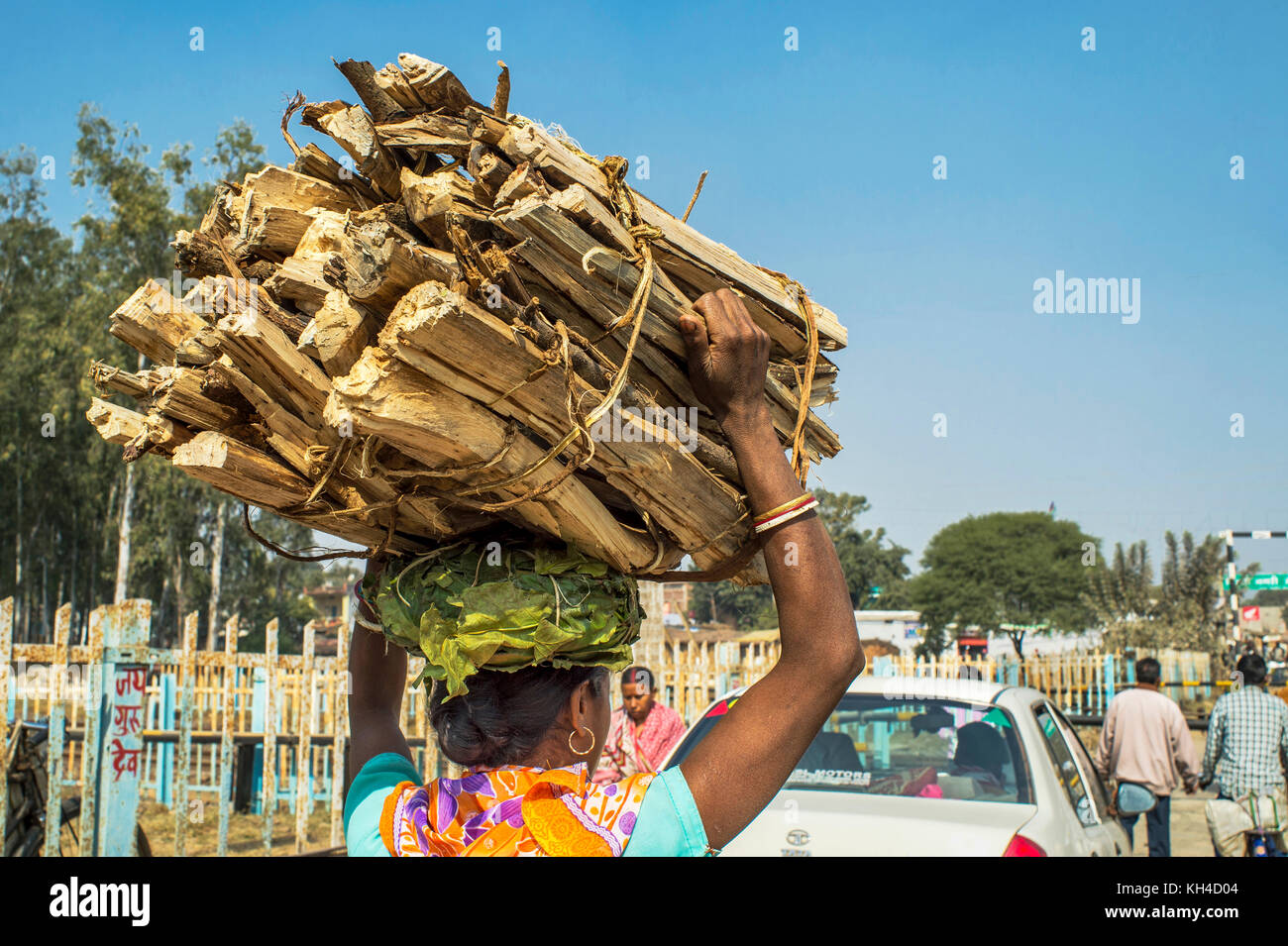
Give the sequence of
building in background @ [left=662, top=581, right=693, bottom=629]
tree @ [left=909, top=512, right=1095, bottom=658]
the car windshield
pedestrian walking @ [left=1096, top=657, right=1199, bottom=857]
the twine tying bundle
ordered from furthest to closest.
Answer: tree @ [left=909, top=512, right=1095, bottom=658]
building in background @ [left=662, top=581, right=693, bottom=629]
pedestrian walking @ [left=1096, top=657, right=1199, bottom=857]
the car windshield
the twine tying bundle

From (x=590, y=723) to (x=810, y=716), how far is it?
424mm

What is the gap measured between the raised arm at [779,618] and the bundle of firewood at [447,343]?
0.25ft

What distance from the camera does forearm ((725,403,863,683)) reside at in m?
1.61

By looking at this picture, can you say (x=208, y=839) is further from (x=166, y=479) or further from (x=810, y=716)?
(x=166, y=479)

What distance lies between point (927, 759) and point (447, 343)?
3915 millimetres

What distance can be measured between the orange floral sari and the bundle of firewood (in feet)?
1.38

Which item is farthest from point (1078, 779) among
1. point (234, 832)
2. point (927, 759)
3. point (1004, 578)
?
point (1004, 578)

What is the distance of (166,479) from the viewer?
27094 mm

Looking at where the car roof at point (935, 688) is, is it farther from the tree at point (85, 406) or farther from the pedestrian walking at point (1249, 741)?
the tree at point (85, 406)

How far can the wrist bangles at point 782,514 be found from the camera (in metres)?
1.65

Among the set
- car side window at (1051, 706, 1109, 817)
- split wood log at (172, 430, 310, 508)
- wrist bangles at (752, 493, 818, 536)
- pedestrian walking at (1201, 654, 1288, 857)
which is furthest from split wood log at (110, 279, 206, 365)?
pedestrian walking at (1201, 654, 1288, 857)

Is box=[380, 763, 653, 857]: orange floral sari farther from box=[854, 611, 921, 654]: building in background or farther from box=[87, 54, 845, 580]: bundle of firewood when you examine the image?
box=[854, 611, 921, 654]: building in background

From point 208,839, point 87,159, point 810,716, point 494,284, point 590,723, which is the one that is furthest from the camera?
point 87,159

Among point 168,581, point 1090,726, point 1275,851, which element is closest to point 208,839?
point 1275,851
